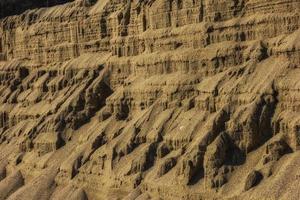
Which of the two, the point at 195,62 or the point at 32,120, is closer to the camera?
the point at 195,62

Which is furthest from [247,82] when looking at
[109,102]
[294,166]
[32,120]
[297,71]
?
[32,120]

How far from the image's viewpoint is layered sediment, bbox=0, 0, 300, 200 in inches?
2047

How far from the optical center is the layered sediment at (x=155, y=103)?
2047 inches

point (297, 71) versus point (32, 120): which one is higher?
point (297, 71)

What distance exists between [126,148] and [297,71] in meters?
12.6

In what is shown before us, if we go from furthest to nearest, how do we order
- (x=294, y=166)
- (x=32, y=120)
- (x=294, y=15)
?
(x=32, y=120), (x=294, y=15), (x=294, y=166)

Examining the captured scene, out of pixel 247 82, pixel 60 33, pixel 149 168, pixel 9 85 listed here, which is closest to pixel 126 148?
pixel 149 168

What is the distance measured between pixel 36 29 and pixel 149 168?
2398cm

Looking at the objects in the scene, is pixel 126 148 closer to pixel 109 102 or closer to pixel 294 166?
pixel 109 102

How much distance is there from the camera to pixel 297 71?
51844mm

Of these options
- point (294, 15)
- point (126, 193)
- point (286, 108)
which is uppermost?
point (294, 15)

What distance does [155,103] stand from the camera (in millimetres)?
60844

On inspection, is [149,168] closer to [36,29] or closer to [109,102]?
[109,102]

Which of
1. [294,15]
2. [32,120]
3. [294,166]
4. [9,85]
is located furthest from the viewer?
[9,85]
